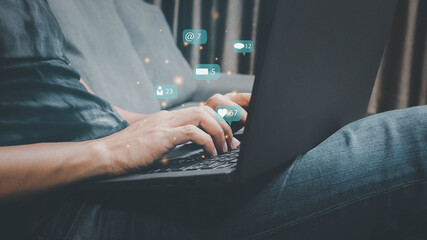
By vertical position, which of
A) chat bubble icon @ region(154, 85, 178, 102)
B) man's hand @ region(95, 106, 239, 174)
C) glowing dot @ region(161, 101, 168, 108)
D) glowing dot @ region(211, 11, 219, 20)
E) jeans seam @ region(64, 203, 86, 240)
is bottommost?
glowing dot @ region(161, 101, 168, 108)

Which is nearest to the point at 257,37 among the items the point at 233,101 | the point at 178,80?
the point at 178,80

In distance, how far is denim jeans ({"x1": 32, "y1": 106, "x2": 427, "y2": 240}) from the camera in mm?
395

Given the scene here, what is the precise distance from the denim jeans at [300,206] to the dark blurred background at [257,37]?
1.76 m

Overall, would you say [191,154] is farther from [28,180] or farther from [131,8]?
[131,8]

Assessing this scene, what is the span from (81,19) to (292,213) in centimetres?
92

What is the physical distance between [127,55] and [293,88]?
3.20 feet

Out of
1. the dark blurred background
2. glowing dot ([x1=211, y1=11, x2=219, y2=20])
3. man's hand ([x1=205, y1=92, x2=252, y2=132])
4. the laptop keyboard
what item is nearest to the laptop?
the laptop keyboard

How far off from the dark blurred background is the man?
5.75 ft

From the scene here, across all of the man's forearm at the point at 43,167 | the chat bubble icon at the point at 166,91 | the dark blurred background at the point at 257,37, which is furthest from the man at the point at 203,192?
the dark blurred background at the point at 257,37

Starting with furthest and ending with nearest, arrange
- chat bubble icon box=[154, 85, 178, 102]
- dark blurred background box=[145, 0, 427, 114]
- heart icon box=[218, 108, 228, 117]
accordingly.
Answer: dark blurred background box=[145, 0, 427, 114] < chat bubble icon box=[154, 85, 178, 102] < heart icon box=[218, 108, 228, 117]

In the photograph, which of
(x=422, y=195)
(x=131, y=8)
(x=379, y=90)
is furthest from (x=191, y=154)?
(x=379, y=90)

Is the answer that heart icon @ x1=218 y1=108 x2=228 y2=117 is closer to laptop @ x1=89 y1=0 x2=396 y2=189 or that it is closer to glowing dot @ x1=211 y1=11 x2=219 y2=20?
laptop @ x1=89 y1=0 x2=396 y2=189

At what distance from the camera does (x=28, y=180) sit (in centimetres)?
40

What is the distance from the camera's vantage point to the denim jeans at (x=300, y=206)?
40 centimetres
